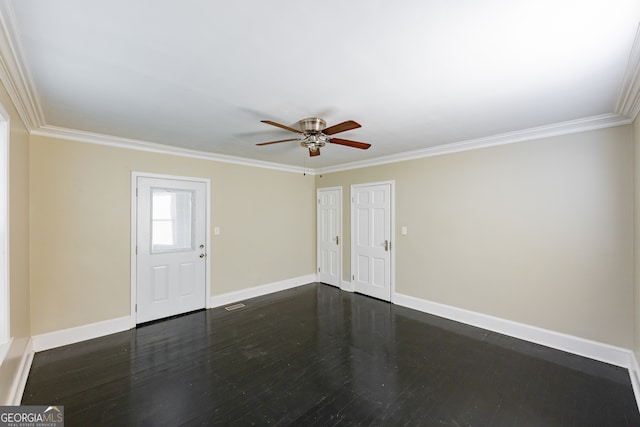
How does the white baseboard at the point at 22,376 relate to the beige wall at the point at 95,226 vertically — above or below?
below

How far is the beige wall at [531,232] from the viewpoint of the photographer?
2664 mm

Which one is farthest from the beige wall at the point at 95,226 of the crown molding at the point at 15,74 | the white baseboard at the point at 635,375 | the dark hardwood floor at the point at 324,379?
the white baseboard at the point at 635,375

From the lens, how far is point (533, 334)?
311 cm

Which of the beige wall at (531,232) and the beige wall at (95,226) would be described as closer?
the beige wall at (531,232)

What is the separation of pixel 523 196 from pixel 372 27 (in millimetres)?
2782

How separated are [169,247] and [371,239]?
3.08m

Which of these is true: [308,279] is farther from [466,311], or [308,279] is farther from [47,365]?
[47,365]

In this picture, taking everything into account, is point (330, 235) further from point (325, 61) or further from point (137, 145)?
point (325, 61)

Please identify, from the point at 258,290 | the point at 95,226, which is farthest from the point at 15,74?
the point at 258,290

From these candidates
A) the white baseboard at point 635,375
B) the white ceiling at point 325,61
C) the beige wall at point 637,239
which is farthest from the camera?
the beige wall at point 637,239

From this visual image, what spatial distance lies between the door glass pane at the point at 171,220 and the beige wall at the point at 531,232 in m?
3.21

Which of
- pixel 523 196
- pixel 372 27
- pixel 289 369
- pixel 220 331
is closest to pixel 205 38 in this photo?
pixel 372 27

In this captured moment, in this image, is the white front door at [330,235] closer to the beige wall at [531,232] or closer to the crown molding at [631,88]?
the beige wall at [531,232]

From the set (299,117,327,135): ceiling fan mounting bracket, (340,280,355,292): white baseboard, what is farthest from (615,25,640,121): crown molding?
(340,280,355,292): white baseboard
